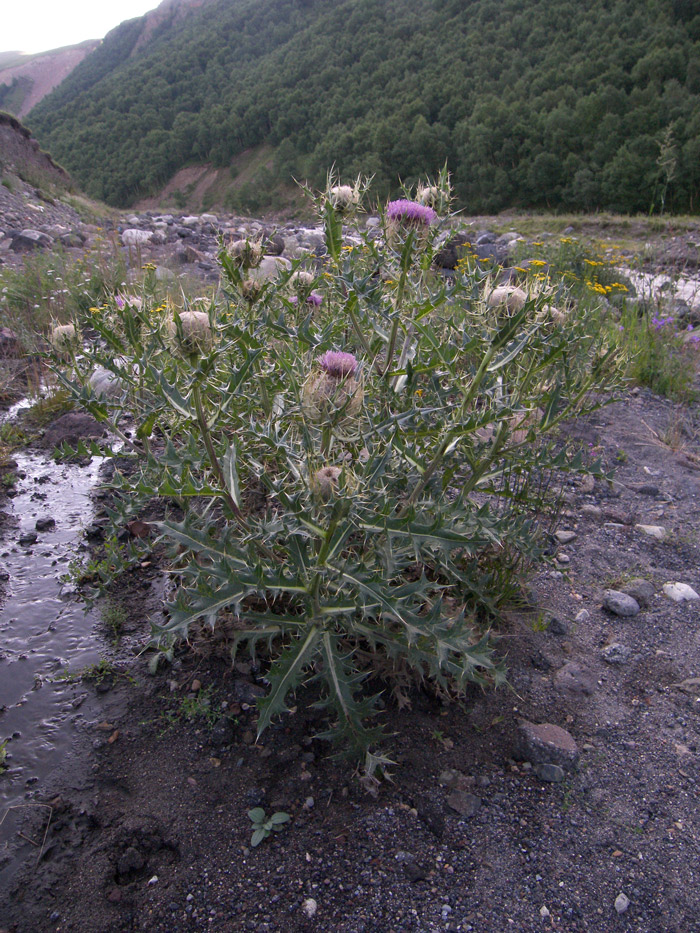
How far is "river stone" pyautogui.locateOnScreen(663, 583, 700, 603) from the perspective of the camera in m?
2.64

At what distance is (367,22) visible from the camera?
56938mm

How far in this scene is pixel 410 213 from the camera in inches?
86.2

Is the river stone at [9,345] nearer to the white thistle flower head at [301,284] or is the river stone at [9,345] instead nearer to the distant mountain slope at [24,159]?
the white thistle flower head at [301,284]

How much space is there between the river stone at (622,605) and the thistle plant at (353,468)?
453 millimetres

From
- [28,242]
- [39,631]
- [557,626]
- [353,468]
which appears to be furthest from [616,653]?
[28,242]

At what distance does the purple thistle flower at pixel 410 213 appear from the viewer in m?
2.19

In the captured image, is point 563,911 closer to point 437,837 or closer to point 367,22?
point 437,837

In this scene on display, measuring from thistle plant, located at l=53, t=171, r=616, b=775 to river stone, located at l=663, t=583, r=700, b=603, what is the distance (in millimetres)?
777

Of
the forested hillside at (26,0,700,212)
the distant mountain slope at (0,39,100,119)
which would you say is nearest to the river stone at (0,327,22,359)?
the forested hillside at (26,0,700,212)

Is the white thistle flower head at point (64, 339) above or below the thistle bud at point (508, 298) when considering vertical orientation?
below

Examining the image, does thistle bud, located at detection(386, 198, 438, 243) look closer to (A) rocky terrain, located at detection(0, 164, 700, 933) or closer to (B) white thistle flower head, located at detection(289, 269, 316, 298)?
(B) white thistle flower head, located at detection(289, 269, 316, 298)

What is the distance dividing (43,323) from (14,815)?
4899 mm

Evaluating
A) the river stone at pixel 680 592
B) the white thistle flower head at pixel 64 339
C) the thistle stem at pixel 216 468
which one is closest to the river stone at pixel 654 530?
the river stone at pixel 680 592

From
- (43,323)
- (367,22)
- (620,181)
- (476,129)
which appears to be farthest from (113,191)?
(43,323)
